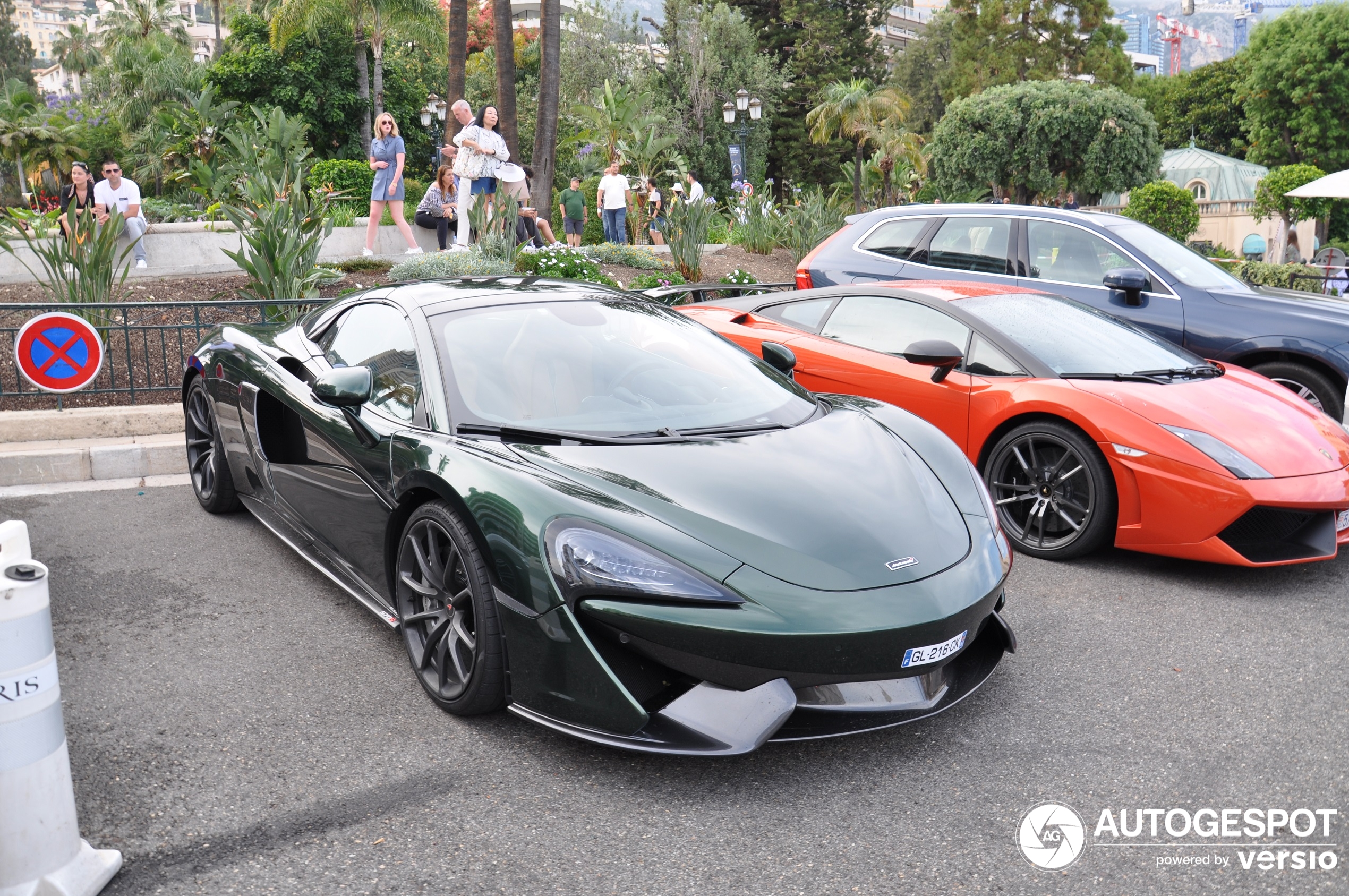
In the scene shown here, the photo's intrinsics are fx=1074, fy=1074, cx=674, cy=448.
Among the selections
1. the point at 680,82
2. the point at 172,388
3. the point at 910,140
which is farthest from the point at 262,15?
the point at 172,388

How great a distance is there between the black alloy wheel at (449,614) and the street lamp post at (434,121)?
28149 mm

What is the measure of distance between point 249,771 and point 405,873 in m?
0.74

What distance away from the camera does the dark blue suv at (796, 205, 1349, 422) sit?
21.5 ft

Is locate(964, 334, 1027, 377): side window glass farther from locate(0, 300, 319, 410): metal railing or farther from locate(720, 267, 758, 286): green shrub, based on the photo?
locate(720, 267, 758, 286): green shrub

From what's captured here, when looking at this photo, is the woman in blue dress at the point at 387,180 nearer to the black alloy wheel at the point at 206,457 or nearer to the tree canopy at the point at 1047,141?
the black alloy wheel at the point at 206,457

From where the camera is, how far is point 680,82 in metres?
43.9

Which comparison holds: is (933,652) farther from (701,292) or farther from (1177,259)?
(701,292)

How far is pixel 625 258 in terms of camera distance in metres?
13.3

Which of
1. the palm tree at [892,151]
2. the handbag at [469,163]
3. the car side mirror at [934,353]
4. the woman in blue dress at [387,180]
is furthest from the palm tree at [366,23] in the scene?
the car side mirror at [934,353]

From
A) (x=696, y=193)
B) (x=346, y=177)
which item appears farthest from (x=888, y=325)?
(x=346, y=177)

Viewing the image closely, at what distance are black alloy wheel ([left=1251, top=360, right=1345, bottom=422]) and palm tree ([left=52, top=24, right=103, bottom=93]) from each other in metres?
72.9

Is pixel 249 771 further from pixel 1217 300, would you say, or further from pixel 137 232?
pixel 137 232

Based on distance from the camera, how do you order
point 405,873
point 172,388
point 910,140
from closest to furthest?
point 405,873 < point 172,388 < point 910,140

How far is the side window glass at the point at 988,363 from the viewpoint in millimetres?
5129
